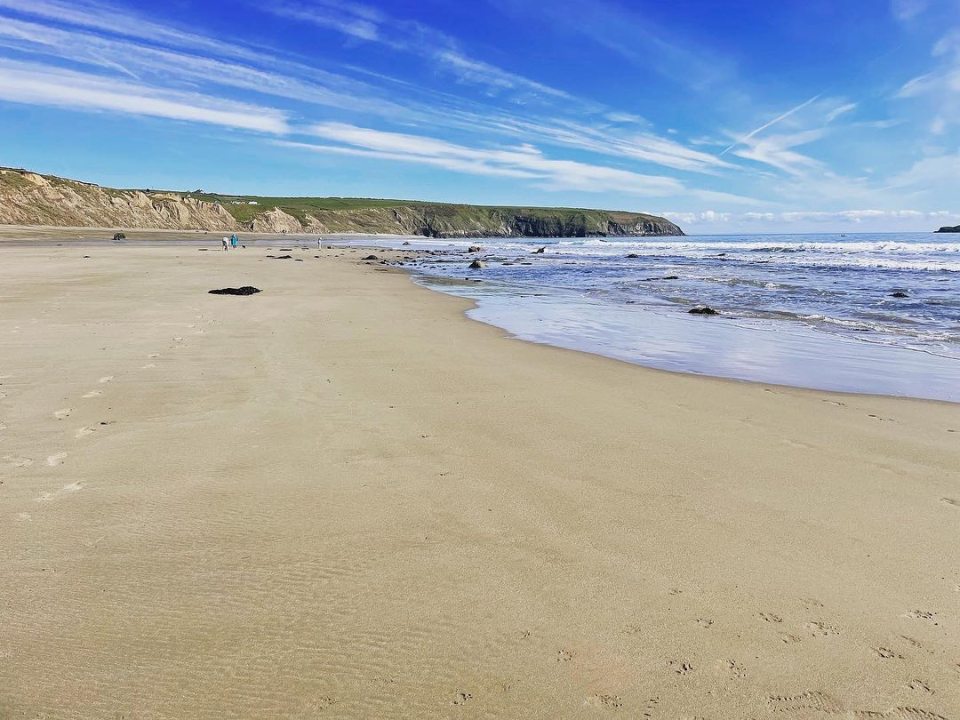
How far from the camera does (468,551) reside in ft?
10.5

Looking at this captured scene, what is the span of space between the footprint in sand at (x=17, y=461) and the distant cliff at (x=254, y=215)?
251 feet

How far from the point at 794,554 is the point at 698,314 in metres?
12.4

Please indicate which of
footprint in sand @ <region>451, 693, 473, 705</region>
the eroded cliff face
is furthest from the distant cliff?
footprint in sand @ <region>451, 693, 473, 705</region>

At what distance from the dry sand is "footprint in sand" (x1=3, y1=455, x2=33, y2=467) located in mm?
40

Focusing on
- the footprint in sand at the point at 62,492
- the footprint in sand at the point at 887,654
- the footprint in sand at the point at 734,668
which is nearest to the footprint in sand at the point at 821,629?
the footprint in sand at the point at 887,654

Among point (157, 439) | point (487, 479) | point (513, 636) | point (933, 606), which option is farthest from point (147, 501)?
point (933, 606)

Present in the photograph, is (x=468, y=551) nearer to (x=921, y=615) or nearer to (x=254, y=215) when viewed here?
(x=921, y=615)

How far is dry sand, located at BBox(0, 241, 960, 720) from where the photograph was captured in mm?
2260

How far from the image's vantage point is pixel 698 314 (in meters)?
14.8

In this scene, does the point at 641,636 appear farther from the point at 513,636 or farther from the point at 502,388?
the point at 502,388

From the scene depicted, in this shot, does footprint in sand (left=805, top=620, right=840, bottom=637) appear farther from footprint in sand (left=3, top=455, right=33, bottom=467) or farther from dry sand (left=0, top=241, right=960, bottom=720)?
footprint in sand (left=3, top=455, right=33, bottom=467)

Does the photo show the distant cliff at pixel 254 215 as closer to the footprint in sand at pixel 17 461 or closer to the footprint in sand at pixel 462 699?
the footprint in sand at pixel 17 461

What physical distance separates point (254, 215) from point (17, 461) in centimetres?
11311

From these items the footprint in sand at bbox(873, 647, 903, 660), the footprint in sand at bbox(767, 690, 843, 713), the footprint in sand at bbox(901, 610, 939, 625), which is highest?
the footprint in sand at bbox(901, 610, 939, 625)
